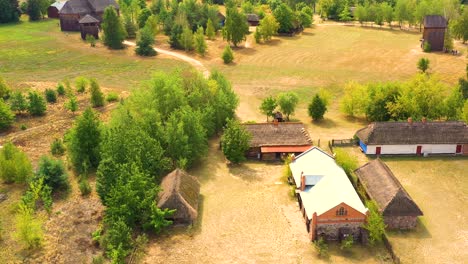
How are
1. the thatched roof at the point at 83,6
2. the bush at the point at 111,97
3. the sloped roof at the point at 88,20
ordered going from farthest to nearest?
the thatched roof at the point at 83,6
the sloped roof at the point at 88,20
the bush at the point at 111,97

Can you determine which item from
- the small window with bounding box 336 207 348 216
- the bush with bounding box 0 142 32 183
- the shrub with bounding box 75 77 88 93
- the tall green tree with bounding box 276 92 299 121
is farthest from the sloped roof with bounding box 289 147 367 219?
the shrub with bounding box 75 77 88 93

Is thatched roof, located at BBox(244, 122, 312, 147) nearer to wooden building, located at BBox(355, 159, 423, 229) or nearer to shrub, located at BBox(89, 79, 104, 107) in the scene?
wooden building, located at BBox(355, 159, 423, 229)

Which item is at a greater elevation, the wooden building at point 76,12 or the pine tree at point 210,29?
the wooden building at point 76,12

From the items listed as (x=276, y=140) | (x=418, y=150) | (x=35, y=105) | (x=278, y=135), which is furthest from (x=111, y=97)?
(x=418, y=150)

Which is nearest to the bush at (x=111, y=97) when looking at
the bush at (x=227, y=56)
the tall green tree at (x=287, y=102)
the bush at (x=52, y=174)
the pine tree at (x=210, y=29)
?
the tall green tree at (x=287, y=102)

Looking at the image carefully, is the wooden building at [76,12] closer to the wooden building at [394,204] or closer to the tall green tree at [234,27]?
the tall green tree at [234,27]

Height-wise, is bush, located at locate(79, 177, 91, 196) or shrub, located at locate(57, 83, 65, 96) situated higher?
shrub, located at locate(57, 83, 65, 96)

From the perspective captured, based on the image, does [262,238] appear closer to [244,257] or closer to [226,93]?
[244,257]
